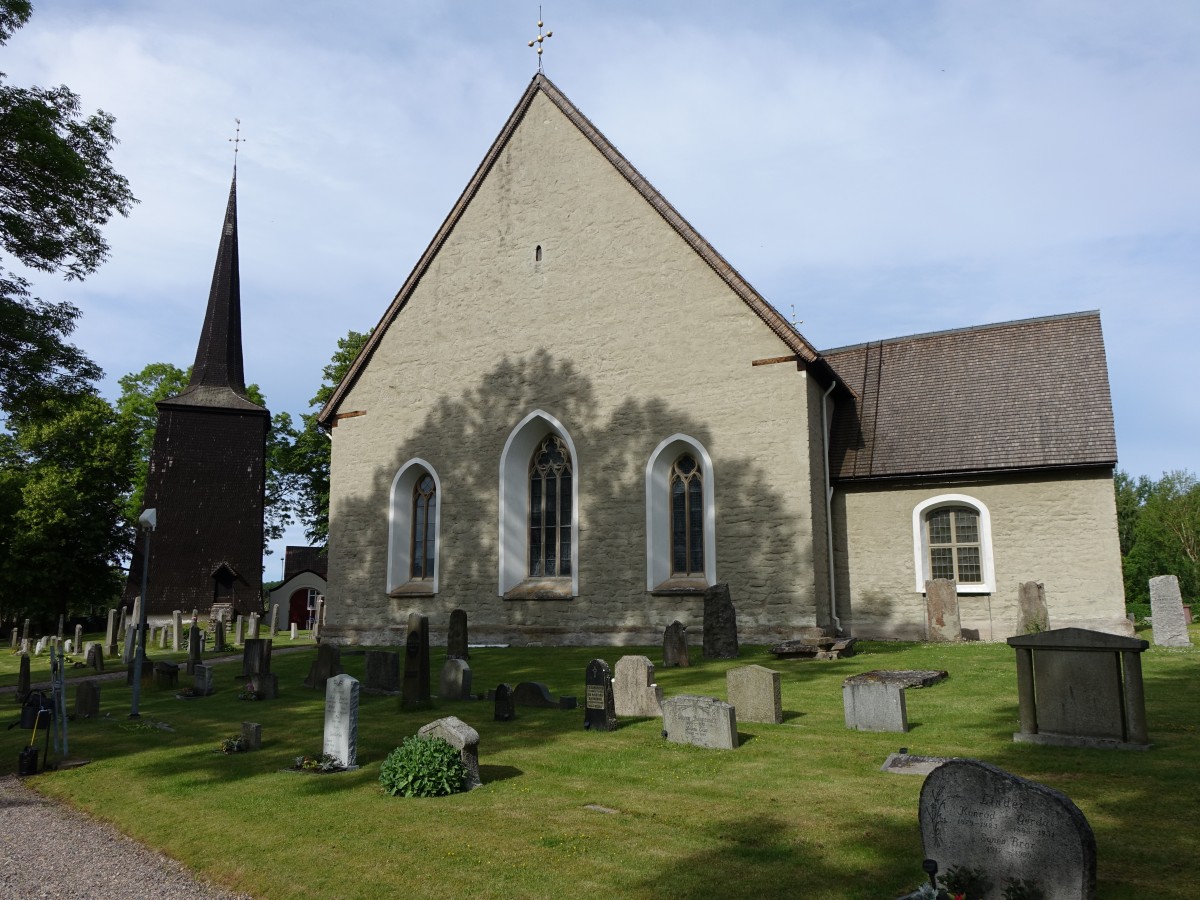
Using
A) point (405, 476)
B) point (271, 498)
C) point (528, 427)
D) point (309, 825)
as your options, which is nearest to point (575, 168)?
point (528, 427)

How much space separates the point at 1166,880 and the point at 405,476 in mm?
20120

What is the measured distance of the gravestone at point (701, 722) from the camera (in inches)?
362

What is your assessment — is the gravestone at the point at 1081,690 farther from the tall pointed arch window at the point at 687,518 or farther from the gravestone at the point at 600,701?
the tall pointed arch window at the point at 687,518

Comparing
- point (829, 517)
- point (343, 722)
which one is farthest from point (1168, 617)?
point (343, 722)

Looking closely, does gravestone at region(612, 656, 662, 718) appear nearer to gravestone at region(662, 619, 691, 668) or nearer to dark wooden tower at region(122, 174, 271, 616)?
gravestone at region(662, 619, 691, 668)

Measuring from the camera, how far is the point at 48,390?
15.6 metres

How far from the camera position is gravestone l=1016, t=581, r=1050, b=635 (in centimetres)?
1712

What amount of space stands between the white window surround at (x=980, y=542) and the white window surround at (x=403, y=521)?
11.7 metres

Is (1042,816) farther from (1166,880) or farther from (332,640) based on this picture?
(332,640)

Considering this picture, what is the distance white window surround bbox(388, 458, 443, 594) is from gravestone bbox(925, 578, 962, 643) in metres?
12.0

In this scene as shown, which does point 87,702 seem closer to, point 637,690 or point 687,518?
point 637,690

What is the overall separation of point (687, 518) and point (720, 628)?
11.8ft

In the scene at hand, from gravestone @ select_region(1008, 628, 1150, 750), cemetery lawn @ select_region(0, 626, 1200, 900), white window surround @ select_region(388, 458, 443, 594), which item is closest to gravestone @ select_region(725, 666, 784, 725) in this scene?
cemetery lawn @ select_region(0, 626, 1200, 900)

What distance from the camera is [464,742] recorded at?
8.12 m
